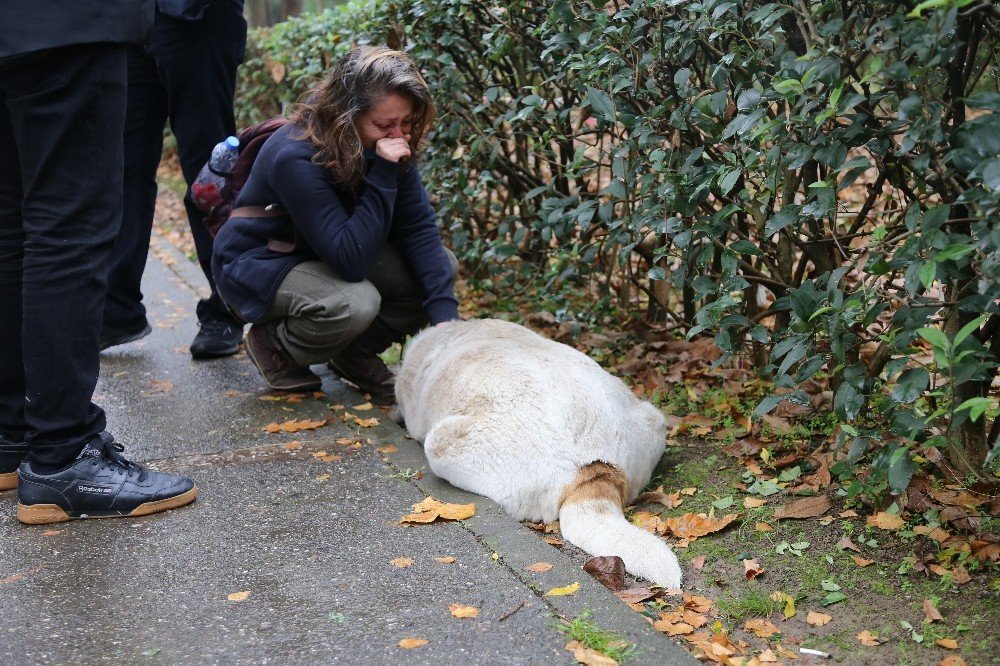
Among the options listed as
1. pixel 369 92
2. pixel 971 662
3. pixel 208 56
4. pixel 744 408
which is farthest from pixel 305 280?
pixel 971 662

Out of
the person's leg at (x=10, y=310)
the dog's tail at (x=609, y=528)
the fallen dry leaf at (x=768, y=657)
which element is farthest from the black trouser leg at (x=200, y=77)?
the fallen dry leaf at (x=768, y=657)

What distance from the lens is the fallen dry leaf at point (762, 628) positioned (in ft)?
8.52

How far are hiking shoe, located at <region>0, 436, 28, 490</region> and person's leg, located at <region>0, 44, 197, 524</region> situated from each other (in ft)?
0.84

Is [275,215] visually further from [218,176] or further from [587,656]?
[587,656]

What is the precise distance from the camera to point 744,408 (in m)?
3.97

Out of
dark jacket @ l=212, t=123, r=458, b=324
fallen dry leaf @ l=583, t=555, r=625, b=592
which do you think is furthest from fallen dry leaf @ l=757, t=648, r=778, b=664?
dark jacket @ l=212, t=123, r=458, b=324

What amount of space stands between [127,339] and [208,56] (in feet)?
5.16

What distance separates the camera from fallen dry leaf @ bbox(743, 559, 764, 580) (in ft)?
9.40

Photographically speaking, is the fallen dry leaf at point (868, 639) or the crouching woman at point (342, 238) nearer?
the fallen dry leaf at point (868, 639)

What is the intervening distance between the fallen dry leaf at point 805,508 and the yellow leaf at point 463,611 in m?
1.10

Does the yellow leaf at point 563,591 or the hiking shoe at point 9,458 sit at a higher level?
the yellow leaf at point 563,591

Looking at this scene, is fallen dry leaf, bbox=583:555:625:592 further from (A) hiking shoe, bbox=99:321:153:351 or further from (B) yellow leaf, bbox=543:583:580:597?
(A) hiking shoe, bbox=99:321:153:351

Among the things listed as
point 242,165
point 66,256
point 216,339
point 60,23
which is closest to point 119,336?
point 216,339

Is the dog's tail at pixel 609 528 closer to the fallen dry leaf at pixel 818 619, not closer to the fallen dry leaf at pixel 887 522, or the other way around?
the fallen dry leaf at pixel 818 619
